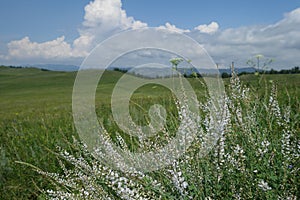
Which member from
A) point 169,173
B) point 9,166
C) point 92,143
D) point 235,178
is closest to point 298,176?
point 235,178

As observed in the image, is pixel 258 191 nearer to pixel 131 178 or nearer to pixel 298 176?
pixel 298 176

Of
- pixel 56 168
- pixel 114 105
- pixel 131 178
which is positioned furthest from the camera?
pixel 114 105

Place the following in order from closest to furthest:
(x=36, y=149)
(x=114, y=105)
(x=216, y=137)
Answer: (x=216, y=137)
(x=36, y=149)
(x=114, y=105)

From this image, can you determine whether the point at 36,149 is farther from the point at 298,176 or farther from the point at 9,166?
the point at 298,176

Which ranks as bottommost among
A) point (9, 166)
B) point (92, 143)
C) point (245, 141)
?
point (9, 166)

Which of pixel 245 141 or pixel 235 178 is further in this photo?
pixel 245 141

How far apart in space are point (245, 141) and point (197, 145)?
75 cm

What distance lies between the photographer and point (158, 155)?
10.8ft

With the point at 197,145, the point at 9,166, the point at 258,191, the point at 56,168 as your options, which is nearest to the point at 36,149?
the point at 9,166

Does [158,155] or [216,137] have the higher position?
[216,137]

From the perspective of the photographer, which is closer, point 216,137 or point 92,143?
point 216,137

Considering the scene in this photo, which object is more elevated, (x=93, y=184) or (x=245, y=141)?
(x=245, y=141)

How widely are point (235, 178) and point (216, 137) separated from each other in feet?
1.32

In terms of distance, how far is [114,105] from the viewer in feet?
30.4
